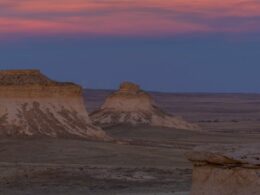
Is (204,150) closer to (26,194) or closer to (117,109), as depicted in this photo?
(26,194)

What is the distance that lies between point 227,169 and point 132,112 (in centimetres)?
4541

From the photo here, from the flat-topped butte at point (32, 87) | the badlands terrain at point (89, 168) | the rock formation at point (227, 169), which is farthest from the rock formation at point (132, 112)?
the rock formation at point (227, 169)

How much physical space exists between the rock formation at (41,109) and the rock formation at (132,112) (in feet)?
54.1

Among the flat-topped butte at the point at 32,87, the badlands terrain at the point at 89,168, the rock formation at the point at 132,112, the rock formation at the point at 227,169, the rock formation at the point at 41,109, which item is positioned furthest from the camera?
the rock formation at the point at 132,112

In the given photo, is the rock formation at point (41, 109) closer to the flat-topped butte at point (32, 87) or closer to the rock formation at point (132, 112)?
the flat-topped butte at point (32, 87)

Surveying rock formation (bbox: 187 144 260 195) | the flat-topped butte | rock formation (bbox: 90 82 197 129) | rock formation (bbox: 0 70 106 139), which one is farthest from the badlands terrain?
rock formation (bbox: 90 82 197 129)

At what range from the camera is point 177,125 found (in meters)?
61.2

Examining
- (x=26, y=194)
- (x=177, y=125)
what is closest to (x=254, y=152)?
(x=26, y=194)

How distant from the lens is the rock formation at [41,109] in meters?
41.0

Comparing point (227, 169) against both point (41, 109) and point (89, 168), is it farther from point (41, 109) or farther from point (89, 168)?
point (41, 109)

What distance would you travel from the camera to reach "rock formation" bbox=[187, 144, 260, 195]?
1505cm

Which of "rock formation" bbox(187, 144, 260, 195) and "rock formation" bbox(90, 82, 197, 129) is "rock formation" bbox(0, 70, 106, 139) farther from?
"rock formation" bbox(187, 144, 260, 195)

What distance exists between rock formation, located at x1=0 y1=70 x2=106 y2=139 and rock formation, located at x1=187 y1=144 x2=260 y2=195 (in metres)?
25.3

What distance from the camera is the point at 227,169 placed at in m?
15.4
